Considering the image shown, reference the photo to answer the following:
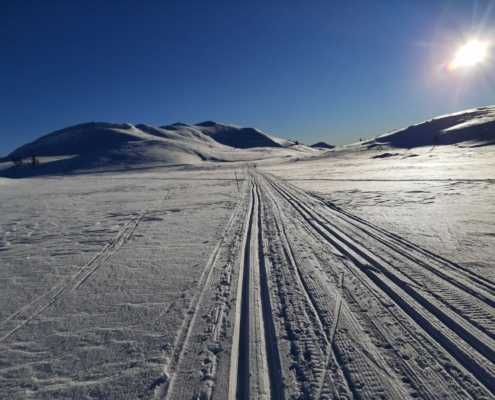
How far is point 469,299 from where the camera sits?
368cm

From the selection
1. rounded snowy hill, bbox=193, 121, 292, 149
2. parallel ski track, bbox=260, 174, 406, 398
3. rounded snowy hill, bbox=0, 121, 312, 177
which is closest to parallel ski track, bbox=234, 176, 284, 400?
parallel ski track, bbox=260, 174, 406, 398

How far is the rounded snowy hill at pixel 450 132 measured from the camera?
38719 millimetres

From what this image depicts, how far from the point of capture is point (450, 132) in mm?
43562

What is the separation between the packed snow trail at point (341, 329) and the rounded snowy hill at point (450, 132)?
3996cm

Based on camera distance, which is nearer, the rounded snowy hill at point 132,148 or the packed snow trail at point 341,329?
the packed snow trail at point 341,329

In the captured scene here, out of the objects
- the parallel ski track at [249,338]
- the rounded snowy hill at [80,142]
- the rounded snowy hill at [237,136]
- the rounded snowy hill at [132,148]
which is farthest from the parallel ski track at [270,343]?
the rounded snowy hill at [237,136]

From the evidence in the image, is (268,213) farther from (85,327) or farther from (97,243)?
(85,327)

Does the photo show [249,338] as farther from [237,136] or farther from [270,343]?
[237,136]

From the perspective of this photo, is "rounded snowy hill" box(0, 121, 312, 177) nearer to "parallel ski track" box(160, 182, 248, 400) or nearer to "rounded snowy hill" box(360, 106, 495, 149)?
"rounded snowy hill" box(360, 106, 495, 149)

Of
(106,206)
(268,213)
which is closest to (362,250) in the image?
(268,213)

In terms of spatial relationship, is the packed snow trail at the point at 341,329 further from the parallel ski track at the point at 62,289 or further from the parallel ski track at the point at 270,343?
the parallel ski track at the point at 62,289

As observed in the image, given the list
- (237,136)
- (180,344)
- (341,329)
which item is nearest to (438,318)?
(341,329)

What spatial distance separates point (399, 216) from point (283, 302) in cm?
573

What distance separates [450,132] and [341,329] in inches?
2048
